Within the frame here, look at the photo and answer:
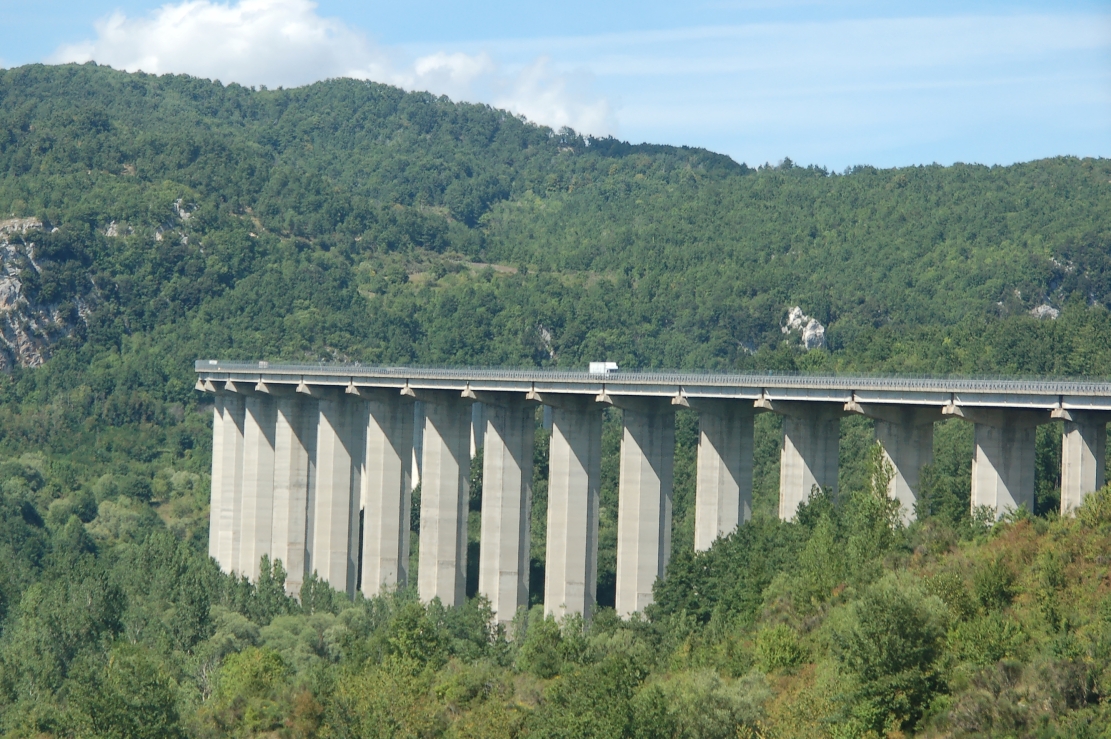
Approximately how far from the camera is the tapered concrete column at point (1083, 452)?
68625 millimetres

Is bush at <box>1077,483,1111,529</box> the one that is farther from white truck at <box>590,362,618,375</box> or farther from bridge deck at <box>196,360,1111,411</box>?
white truck at <box>590,362,618,375</box>

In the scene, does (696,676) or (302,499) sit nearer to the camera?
(696,676)

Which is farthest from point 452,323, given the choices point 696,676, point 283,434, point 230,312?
point 696,676

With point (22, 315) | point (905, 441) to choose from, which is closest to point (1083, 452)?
point (905, 441)

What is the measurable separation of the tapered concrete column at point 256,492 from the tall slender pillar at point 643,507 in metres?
32.6

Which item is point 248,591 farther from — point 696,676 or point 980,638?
point 980,638

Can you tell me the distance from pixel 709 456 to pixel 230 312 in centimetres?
11047

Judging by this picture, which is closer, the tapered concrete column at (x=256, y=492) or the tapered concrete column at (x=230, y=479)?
the tapered concrete column at (x=256, y=492)

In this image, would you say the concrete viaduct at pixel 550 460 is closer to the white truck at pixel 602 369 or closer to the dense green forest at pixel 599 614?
the white truck at pixel 602 369

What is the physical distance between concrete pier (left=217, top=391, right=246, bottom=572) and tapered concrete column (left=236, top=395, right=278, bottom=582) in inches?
48.0

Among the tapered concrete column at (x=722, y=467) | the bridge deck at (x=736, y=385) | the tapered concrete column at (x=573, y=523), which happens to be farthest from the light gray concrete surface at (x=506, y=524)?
the tapered concrete column at (x=722, y=467)

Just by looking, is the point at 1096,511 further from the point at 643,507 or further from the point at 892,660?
the point at 643,507

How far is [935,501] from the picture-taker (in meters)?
79.5

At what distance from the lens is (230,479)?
11656 centimetres
